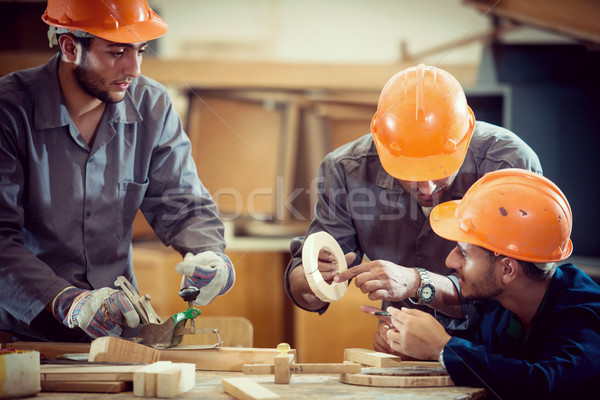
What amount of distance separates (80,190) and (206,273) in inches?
24.4

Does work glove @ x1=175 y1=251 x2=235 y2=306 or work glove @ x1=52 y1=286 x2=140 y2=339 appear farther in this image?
work glove @ x1=175 y1=251 x2=235 y2=306

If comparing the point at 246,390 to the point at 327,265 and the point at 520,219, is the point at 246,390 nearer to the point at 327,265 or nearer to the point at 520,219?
the point at 327,265

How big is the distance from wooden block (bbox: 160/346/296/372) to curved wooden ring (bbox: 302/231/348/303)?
289 mm

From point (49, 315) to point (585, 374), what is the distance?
1.91 metres

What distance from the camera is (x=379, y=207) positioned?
2672 millimetres

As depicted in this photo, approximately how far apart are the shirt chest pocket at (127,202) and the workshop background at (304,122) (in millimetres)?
2249

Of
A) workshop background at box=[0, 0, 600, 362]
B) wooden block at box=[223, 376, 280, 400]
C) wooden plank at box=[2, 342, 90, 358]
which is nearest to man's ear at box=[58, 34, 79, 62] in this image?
wooden plank at box=[2, 342, 90, 358]

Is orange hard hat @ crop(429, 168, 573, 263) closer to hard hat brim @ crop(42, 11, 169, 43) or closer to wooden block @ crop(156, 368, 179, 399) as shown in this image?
wooden block @ crop(156, 368, 179, 399)

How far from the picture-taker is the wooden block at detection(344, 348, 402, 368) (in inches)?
83.9

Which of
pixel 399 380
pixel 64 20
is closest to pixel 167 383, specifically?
pixel 399 380

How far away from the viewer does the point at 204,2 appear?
8406mm

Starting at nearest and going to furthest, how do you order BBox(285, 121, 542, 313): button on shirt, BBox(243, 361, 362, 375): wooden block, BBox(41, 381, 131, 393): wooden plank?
BBox(41, 381, 131, 393): wooden plank → BBox(243, 361, 362, 375): wooden block → BBox(285, 121, 542, 313): button on shirt

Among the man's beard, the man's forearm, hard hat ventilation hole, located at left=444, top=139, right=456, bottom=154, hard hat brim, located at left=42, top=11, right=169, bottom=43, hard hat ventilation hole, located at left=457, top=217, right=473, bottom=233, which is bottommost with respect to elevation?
the man's forearm

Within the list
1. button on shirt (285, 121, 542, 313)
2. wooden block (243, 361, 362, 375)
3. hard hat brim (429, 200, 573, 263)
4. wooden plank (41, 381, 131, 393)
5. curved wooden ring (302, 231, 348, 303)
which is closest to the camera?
wooden plank (41, 381, 131, 393)
